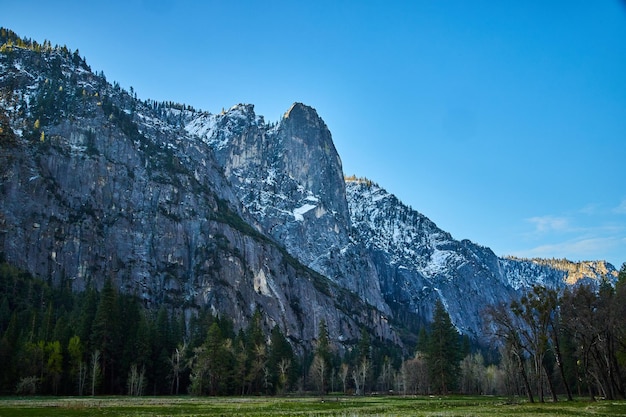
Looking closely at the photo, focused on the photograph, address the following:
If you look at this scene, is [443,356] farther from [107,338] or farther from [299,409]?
[107,338]

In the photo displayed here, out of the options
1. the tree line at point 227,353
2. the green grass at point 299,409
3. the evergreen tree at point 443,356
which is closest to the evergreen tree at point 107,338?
the tree line at point 227,353

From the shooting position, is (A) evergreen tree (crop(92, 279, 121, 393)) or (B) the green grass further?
(A) evergreen tree (crop(92, 279, 121, 393))

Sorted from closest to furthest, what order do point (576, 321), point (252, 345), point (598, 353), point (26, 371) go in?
point (576, 321) < point (598, 353) < point (26, 371) < point (252, 345)

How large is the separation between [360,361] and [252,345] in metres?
43.1

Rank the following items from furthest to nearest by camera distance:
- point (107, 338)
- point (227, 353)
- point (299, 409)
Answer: point (227, 353) → point (107, 338) → point (299, 409)

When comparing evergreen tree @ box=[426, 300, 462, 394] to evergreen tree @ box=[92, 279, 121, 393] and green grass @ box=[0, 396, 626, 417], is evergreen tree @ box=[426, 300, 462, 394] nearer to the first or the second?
green grass @ box=[0, 396, 626, 417]

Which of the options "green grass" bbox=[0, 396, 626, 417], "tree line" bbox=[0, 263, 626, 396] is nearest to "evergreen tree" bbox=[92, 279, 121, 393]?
"tree line" bbox=[0, 263, 626, 396]

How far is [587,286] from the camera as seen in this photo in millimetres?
61531

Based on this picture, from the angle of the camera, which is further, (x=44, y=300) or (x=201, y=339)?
(x=44, y=300)

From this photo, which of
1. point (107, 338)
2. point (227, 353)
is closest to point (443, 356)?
point (227, 353)

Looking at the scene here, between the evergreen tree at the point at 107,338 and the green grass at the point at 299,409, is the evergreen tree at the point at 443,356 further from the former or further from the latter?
the evergreen tree at the point at 107,338


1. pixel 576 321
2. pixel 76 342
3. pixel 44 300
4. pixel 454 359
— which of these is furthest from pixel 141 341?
pixel 44 300

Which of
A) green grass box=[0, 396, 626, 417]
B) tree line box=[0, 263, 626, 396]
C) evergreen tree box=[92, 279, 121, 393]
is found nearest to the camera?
green grass box=[0, 396, 626, 417]

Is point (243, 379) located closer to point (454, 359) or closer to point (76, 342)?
point (76, 342)
